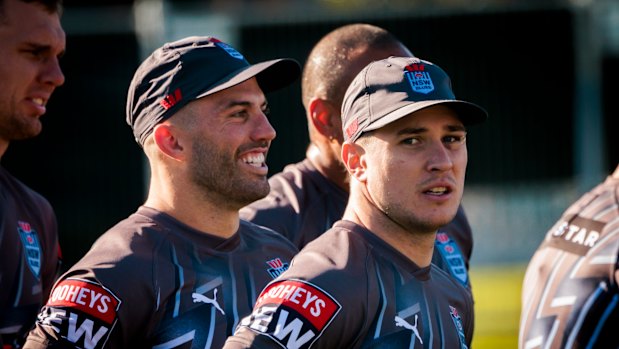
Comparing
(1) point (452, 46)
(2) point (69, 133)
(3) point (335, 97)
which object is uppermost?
(3) point (335, 97)

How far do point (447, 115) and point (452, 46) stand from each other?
931 cm

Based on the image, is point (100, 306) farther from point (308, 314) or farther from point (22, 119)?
point (22, 119)

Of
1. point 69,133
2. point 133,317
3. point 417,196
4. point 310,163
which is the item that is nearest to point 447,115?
point 417,196

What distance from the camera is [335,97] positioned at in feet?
18.2

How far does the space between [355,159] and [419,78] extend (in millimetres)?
376

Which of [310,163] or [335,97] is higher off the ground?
[335,97]

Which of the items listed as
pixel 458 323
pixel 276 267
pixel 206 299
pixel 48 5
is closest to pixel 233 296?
pixel 206 299

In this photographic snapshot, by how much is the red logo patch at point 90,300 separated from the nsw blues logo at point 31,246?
900 mm

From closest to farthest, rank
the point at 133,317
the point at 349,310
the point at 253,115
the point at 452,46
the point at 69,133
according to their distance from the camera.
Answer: the point at 349,310 < the point at 133,317 < the point at 253,115 < the point at 69,133 < the point at 452,46

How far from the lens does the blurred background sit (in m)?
12.3

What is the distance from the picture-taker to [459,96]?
1296cm

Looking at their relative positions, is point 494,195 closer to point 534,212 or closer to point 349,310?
point 534,212

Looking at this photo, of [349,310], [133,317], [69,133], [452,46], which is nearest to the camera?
[349,310]

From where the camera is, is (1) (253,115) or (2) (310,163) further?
(2) (310,163)
